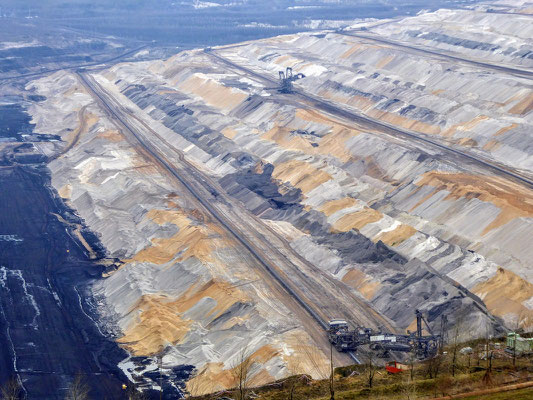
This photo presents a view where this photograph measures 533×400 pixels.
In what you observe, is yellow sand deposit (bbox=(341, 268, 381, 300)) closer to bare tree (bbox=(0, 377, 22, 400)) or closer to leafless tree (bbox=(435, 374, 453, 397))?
leafless tree (bbox=(435, 374, 453, 397))

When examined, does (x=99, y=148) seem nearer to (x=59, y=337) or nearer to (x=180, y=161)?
(x=180, y=161)

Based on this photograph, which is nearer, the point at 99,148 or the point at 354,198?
the point at 354,198

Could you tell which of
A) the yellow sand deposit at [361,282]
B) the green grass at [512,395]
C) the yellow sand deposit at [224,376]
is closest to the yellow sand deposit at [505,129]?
the yellow sand deposit at [361,282]

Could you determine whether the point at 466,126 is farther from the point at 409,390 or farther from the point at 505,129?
the point at 409,390

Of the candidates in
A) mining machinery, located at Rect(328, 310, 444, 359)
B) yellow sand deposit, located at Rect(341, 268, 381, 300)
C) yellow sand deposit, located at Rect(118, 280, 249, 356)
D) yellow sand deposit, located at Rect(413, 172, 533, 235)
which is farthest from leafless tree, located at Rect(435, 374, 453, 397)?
yellow sand deposit, located at Rect(413, 172, 533, 235)

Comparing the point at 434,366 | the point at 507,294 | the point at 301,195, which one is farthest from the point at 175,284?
the point at 507,294

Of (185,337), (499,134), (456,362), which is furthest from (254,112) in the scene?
(456,362)

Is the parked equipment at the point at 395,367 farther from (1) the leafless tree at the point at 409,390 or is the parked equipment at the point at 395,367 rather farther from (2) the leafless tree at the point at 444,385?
(2) the leafless tree at the point at 444,385
